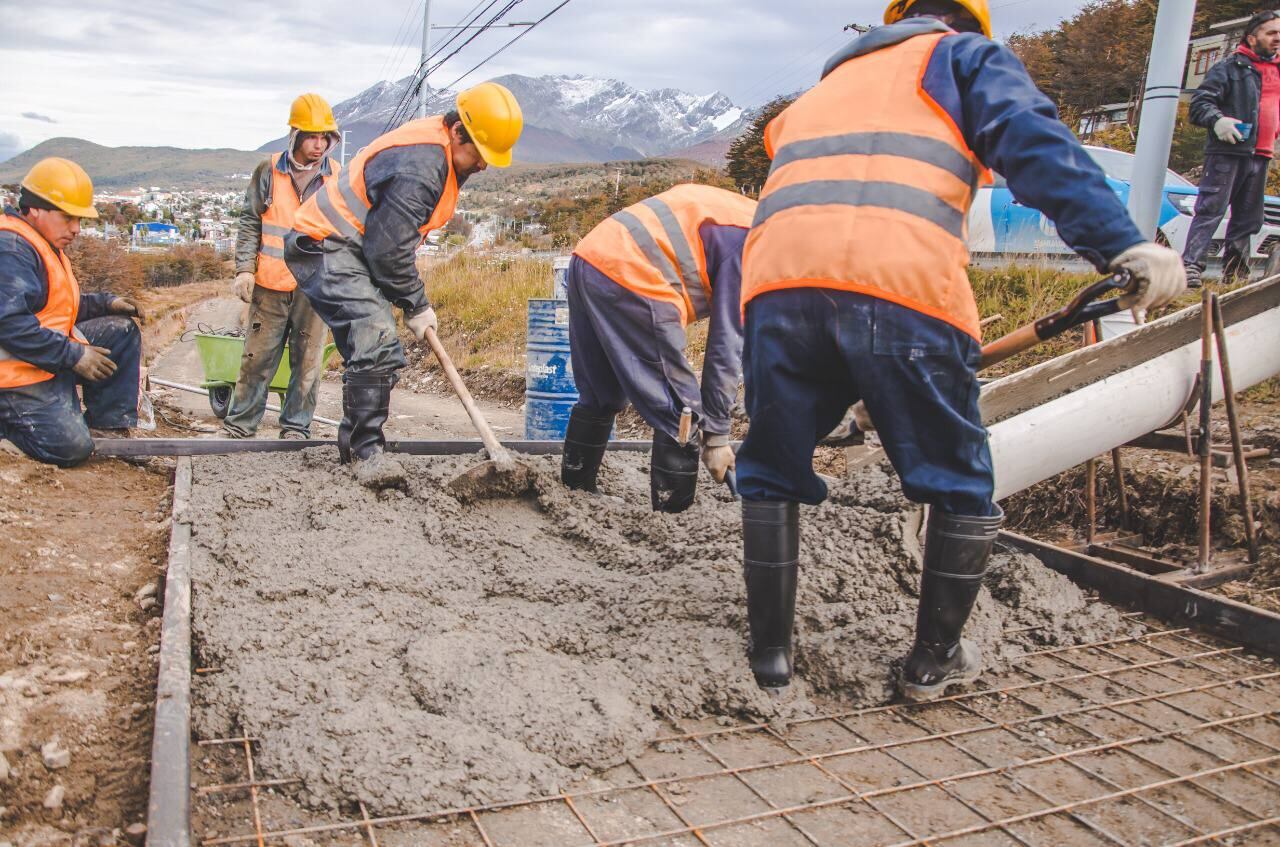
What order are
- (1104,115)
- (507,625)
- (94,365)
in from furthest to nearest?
(1104,115) < (94,365) < (507,625)

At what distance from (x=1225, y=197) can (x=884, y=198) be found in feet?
16.2

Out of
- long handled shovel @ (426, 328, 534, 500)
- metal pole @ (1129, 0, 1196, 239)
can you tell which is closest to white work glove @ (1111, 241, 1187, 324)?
metal pole @ (1129, 0, 1196, 239)

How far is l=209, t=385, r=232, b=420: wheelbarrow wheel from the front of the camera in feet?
20.5

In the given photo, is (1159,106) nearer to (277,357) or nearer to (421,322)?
(421,322)

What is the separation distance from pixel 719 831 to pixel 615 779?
0.27 metres

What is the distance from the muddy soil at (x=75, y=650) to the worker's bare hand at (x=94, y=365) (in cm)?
45

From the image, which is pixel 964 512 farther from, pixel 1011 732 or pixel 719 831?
pixel 719 831

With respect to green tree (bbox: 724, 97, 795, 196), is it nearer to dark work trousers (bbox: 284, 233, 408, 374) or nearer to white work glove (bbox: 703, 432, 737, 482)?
dark work trousers (bbox: 284, 233, 408, 374)

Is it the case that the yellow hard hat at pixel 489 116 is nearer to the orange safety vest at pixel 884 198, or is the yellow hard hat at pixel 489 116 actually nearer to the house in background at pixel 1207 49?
the orange safety vest at pixel 884 198

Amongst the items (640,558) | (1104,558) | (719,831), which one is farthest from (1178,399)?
(719,831)

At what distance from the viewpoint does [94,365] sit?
4215mm

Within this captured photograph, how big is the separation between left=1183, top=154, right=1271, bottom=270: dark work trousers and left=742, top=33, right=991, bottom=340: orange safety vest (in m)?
4.49

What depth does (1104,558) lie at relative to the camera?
334 centimetres

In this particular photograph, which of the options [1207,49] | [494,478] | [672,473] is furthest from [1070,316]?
[1207,49]
